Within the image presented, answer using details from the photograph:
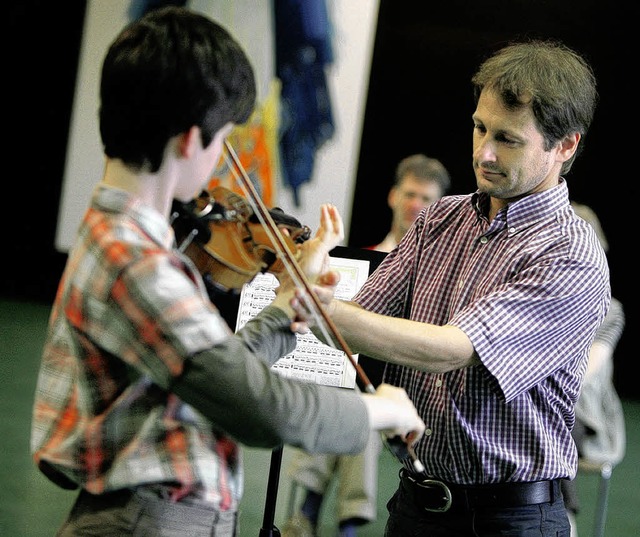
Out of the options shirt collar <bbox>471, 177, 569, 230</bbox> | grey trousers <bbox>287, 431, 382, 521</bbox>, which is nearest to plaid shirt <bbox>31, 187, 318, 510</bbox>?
shirt collar <bbox>471, 177, 569, 230</bbox>

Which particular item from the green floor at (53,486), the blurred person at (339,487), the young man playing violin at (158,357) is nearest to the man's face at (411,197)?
the blurred person at (339,487)

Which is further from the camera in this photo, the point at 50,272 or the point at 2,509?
the point at 50,272

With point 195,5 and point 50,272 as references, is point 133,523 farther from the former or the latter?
point 50,272

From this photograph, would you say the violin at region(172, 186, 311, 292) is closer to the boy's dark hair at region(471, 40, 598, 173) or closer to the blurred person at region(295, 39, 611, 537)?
the blurred person at region(295, 39, 611, 537)

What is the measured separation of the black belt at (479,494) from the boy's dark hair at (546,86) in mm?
669

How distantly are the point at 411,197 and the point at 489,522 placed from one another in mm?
2600

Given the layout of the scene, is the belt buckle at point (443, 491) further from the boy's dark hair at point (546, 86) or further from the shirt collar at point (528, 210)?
the boy's dark hair at point (546, 86)

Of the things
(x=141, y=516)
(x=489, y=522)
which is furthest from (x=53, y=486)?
(x=141, y=516)

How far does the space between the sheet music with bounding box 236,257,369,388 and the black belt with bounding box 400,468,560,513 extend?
585 mm

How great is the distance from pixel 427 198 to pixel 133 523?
3245 millimetres

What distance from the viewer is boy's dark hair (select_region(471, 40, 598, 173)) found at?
1939mm

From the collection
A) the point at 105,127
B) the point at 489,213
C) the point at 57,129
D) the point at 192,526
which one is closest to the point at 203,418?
the point at 192,526

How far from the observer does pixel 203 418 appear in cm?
120

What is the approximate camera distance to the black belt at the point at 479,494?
1859 mm
